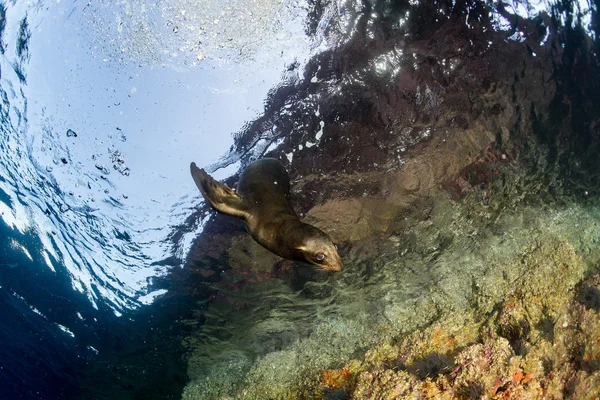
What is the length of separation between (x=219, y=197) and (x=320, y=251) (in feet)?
5.66

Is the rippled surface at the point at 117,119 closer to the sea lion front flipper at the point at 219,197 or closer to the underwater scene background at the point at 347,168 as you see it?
the underwater scene background at the point at 347,168

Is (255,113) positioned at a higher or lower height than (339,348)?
higher

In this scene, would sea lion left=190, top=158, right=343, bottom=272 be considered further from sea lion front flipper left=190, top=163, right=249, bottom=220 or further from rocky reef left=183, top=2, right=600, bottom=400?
rocky reef left=183, top=2, right=600, bottom=400

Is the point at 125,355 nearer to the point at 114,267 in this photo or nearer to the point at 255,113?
the point at 114,267

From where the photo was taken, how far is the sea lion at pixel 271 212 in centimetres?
414

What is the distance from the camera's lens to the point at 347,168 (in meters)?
7.22

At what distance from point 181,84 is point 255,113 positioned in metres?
1.40

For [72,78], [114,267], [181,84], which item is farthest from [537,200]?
[114,267]

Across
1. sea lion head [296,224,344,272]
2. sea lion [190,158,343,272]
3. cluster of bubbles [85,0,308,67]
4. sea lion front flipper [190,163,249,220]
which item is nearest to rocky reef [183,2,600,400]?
cluster of bubbles [85,0,308,67]

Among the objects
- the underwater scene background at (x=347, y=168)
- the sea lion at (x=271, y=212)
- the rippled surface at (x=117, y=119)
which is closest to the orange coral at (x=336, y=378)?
the underwater scene background at (x=347, y=168)

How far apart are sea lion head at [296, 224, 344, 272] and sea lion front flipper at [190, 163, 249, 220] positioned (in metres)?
1.24

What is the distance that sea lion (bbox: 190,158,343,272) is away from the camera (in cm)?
414

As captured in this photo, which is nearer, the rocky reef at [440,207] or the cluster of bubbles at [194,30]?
the cluster of bubbles at [194,30]

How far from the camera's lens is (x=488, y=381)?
5707 mm
